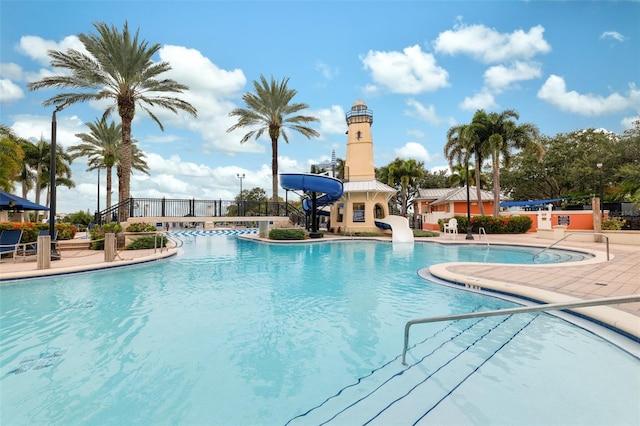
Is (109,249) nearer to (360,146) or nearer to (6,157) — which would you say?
(6,157)

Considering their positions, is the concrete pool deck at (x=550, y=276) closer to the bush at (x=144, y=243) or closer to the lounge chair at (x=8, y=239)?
the lounge chair at (x=8, y=239)

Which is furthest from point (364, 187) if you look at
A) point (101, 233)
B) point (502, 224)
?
point (101, 233)

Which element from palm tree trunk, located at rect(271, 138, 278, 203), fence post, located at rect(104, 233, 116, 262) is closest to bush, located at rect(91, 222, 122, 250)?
fence post, located at rect(104, 233, 116, 262)

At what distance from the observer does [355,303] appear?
6.98 metres

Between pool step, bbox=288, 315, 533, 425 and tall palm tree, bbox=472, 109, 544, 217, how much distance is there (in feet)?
82.8

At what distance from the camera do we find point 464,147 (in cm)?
2723

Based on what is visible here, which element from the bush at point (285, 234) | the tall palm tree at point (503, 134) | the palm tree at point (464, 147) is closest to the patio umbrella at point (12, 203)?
the bush at point (285, 234)

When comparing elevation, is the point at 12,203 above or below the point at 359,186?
below

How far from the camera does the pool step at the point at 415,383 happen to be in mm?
3100

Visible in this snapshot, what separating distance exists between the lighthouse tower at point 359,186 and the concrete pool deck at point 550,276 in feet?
49.9

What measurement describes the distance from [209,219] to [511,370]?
20.8 meters

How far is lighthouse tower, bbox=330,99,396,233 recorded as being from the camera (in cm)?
2547

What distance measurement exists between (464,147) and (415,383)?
1085 inches

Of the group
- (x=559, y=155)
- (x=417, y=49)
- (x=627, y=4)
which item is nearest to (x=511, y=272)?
(x=417, y=49)
